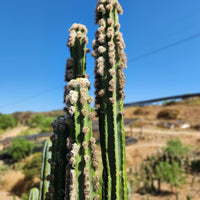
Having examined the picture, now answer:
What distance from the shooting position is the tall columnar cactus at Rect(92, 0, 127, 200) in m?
1.68

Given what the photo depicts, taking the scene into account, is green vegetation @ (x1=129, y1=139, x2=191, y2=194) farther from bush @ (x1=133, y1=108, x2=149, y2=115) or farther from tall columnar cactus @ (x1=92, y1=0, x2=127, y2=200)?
bush @ (x1=133, y1=108, x2=149, y2=115)

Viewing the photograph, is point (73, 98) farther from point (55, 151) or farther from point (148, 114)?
point (148, 114)

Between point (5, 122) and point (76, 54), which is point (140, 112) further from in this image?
point (76, 54)

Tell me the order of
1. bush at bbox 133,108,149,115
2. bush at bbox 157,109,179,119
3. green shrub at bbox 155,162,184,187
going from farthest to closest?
bush at bbox 133,108,149,115
bush at bbox 157,109,179,119
green shrub at bbox 155,162,184,187

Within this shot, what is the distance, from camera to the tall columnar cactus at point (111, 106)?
1.68 m

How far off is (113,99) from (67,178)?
2.53ft

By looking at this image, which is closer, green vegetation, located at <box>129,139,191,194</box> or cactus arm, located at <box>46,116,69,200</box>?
cactus arm, located at <box>46,116,69,200</box>

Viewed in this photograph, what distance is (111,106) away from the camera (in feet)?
5.53

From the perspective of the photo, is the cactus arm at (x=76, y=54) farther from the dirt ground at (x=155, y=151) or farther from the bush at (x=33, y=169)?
the bush at (x=33, y=169)

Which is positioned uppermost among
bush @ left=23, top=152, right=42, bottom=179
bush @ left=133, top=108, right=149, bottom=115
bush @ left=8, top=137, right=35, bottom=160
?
bush @ left=133, top=108, right=149, bottom=115

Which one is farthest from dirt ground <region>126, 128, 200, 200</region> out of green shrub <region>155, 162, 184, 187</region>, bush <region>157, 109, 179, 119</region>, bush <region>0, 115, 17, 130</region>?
bush <region>0, 115, 17, 130</region>

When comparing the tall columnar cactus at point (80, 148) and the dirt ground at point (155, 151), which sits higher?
the tall columnar cactus at point (80, 148)

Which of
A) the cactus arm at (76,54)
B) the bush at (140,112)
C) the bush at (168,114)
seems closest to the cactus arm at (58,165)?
the cactus arm at (76,54)

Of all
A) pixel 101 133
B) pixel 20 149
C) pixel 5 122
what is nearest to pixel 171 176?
pixel 101 133
